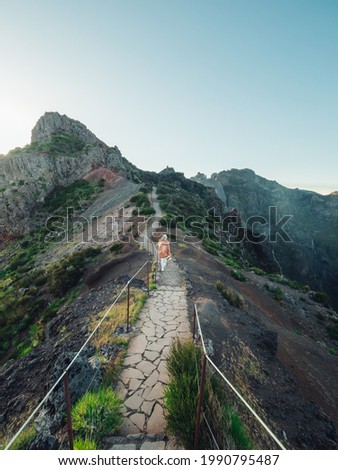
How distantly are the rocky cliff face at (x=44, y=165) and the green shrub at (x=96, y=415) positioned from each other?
46168mm

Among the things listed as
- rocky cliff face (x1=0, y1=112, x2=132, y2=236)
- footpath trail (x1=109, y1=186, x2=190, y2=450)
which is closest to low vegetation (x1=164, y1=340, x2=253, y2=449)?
footpath trail (x1=109, y1=186, x2=190, y2=450)

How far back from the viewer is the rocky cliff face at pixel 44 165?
4425 cm

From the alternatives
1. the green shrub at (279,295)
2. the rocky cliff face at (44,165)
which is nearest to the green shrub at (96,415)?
the green shrub at (279,295)

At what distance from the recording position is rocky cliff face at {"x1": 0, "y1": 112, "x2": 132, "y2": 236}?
4425 cm

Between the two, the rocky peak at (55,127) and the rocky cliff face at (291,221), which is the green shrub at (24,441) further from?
the rocky cliff face at (291,221)

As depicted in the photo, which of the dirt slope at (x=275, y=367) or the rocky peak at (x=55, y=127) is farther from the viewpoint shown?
the rocky peak at (x=55, y=127)

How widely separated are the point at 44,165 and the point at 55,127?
54.1 ft

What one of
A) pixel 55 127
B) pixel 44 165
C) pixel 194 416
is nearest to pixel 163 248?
pixel 194 416

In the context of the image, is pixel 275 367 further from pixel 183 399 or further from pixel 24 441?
pixel 24 441

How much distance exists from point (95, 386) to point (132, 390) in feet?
2.55

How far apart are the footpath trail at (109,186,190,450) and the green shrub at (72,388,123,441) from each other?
18 cm

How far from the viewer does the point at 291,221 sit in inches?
4783

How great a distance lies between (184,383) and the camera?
13.7 ft
